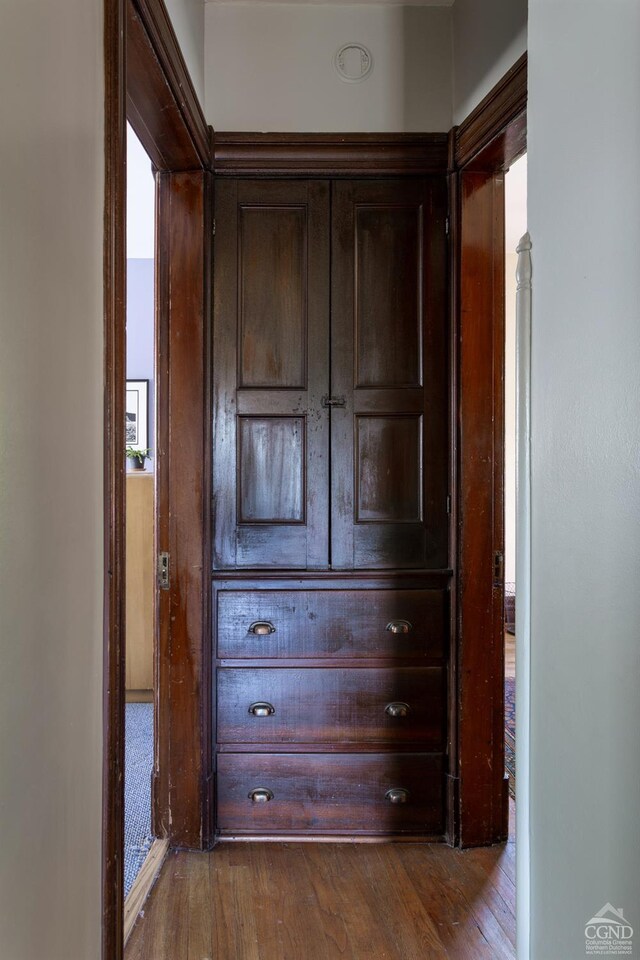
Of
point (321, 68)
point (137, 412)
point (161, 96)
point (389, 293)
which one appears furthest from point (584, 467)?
point (137, 412)

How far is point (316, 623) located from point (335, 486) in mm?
475

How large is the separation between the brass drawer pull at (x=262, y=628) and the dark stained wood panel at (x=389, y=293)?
0.90 metres

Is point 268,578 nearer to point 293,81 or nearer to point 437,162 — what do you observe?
point 437,162

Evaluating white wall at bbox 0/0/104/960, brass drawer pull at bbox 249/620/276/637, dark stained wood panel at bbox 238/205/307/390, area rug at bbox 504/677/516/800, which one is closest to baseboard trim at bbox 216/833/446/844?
area rug at bbox 504/677/516/800

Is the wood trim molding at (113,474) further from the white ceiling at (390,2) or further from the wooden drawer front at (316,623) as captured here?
the white ceiling at (390,2)

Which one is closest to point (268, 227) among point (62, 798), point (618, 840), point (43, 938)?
point (62, 798)

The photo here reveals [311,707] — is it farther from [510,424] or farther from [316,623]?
[510,424]

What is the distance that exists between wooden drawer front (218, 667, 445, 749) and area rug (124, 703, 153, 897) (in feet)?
1.38

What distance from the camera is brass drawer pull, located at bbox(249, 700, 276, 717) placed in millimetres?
2432

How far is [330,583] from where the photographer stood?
96.5 inches

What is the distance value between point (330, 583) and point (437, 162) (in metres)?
1.50

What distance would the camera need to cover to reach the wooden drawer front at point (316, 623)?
8.03ft

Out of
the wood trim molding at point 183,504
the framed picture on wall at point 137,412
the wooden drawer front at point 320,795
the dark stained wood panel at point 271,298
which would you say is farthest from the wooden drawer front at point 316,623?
the framed picture on wall at point 137,412

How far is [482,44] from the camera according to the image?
223 cm
